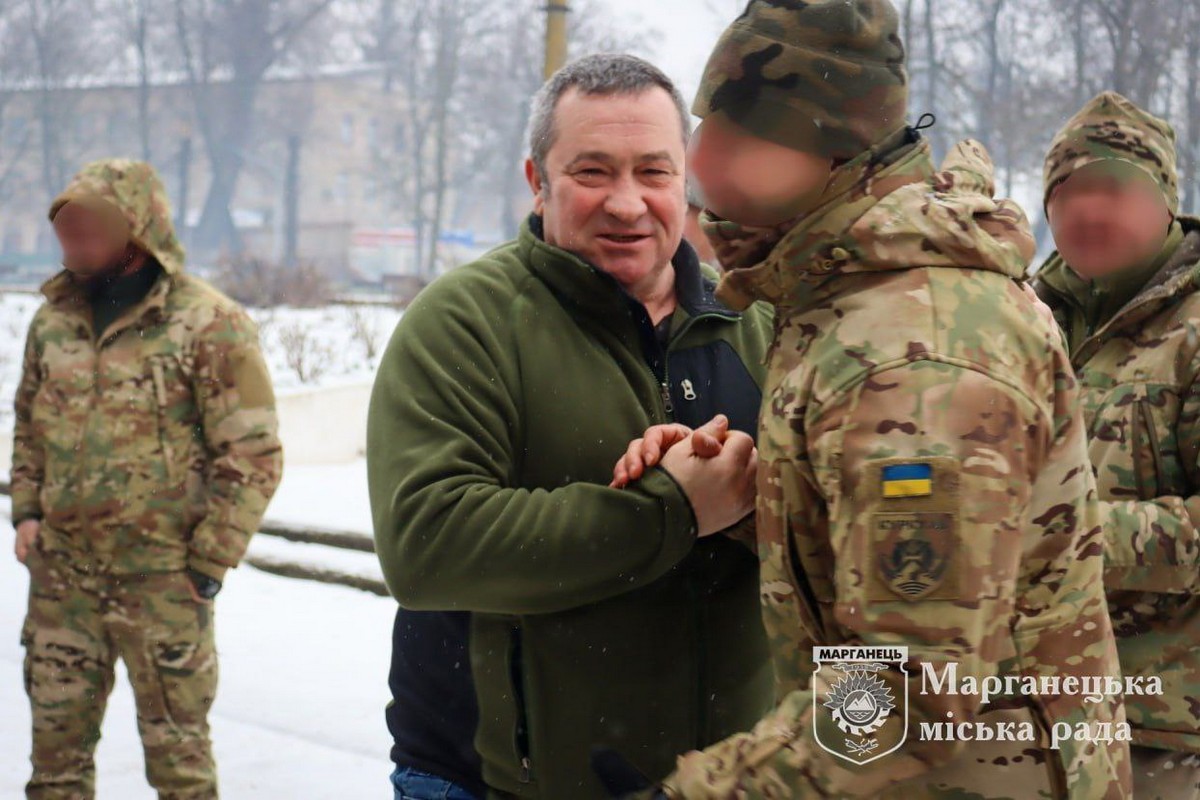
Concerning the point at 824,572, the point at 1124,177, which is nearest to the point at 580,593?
the point at 824,572

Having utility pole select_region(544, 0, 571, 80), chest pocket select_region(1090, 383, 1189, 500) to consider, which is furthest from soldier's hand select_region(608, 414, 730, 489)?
utility pole select_region(544, 0, 571, 80)

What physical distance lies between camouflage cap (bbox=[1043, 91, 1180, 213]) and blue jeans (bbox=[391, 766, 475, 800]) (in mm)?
2036

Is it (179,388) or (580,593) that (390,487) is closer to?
(580,593)

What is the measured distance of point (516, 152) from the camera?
4391 cm

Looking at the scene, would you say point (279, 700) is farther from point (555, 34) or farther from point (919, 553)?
point (919, 553)

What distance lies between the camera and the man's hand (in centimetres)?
431

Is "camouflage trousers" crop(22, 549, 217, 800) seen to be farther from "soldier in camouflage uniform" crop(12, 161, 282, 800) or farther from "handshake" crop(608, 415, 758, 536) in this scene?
"handshake" crop(608, 415, 758, 536)

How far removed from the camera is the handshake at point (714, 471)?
81.6 inches

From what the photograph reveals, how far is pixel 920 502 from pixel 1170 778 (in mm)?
1755

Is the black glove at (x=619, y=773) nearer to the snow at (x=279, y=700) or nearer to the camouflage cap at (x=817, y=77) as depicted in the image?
the camouflage cap at (x=817, y=77)

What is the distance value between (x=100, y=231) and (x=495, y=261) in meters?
2.33

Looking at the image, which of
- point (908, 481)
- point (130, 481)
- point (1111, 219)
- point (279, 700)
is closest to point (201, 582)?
point (130, 481)

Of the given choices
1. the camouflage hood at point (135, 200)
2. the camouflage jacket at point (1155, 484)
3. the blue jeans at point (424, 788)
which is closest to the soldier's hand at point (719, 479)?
the blue jeans at point (424, 788)

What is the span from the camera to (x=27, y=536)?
4.32 metres
